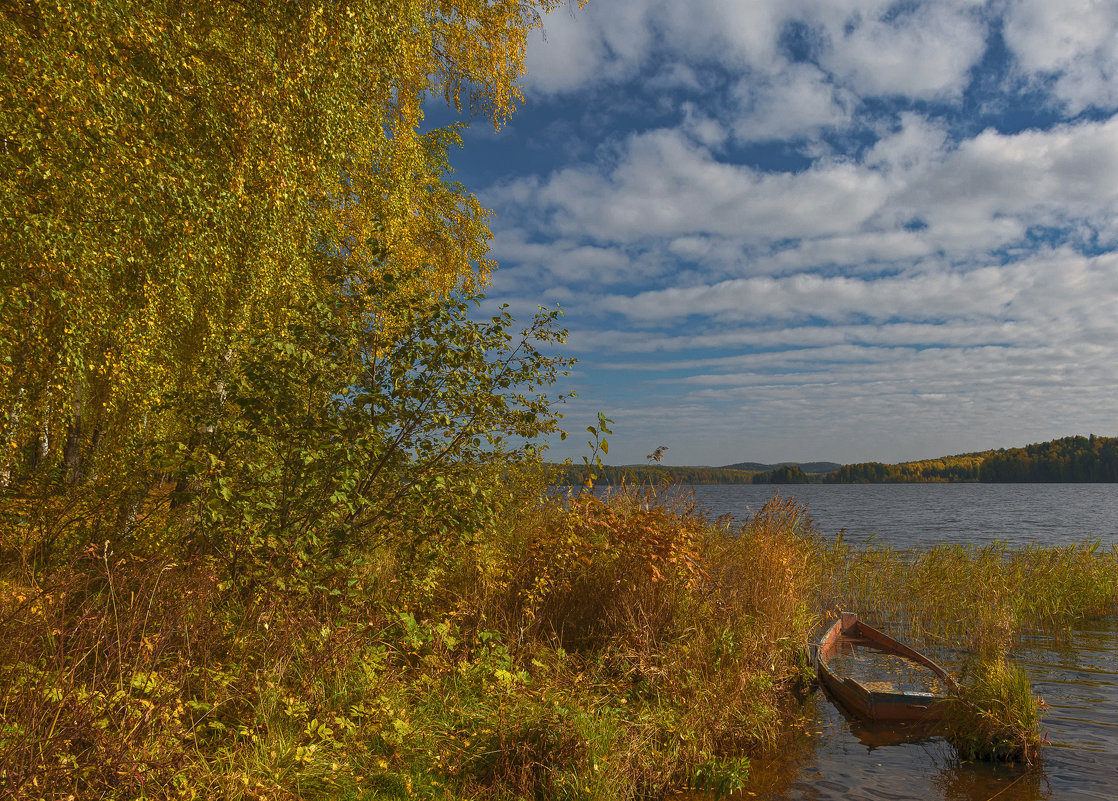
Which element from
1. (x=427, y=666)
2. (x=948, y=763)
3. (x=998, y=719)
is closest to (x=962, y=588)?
(x=998, y=719)

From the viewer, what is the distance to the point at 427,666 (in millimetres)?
6027

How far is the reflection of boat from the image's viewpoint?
24.5 feet

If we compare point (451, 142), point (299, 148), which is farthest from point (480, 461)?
point (451, 142)

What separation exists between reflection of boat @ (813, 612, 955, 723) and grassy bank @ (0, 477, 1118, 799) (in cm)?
44

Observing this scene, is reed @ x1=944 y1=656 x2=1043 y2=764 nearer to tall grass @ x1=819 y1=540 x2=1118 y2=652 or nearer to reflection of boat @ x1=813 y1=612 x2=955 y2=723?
reflection of boat @ x1=813 y1=612 x2=955 y2=723

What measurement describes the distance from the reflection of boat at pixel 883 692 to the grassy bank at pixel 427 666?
438 mm

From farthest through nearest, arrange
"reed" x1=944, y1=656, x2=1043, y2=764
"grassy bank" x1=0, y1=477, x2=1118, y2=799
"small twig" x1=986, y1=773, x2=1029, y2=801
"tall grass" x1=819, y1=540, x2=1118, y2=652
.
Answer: "tall grass" x1=819, y1=540, x2=1118, y2=652
"reed" x1=944, y1=656, x2=1043, y2=764
"small twig" x1=986, y1=773, x2=1029, y2=801
"grassy bank" x1=0, y1=477, x2=1118, y2=799

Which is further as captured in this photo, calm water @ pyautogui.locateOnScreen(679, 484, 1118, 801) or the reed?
the reed

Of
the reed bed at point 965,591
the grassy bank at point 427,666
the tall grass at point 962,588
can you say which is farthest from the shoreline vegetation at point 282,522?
the tall grass at point 962,588

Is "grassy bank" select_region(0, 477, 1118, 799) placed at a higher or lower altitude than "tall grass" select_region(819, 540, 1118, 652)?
higher

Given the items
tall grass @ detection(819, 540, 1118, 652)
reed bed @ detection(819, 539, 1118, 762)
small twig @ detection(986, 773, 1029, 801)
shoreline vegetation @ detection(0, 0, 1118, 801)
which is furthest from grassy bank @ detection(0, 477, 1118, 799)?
tall grass @ detection(819, 540, 1118, 652)

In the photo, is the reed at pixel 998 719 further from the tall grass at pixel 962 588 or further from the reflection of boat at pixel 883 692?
the tall grass at pixel 962 588

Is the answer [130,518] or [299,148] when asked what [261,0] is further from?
[130,518]

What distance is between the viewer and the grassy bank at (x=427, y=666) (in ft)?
12.8
